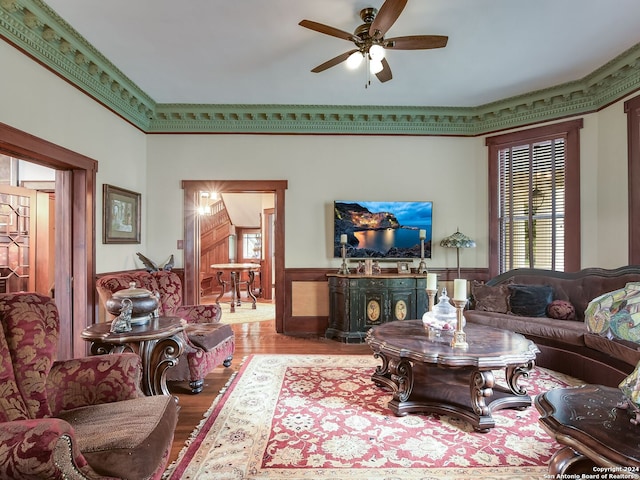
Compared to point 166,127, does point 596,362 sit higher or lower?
lower

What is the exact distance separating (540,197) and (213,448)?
4912 millimetres

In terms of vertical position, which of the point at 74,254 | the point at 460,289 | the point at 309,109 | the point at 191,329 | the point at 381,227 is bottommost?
the point at 191,329

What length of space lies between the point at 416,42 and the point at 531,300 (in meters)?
3.15

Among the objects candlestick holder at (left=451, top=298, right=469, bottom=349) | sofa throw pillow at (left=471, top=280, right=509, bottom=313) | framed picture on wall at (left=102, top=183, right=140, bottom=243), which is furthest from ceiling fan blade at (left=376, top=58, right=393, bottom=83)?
framed picture on wall at (left=102, top=183, right=140, bottom=243)

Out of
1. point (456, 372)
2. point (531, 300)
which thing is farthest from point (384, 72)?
point (531, 300)

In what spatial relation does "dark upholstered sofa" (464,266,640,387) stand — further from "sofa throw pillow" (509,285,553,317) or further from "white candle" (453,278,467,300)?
"white candle" (453,278,467,300)

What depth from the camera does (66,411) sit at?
1773 mm

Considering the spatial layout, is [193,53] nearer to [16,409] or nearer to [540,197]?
[16,409]

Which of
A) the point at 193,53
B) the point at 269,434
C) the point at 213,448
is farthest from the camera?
the point at 193,53

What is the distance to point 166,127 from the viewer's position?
527 cm

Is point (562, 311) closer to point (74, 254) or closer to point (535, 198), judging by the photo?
point (535, 198)

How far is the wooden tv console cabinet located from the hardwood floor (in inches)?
11.0

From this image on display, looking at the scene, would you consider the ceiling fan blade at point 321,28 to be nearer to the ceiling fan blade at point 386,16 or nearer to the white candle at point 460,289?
the ceiling fan blade at point 386,16

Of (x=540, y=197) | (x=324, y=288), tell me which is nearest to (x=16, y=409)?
(x=324, y=288)
